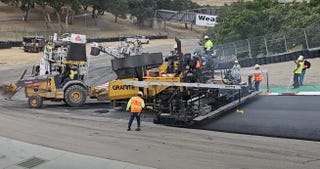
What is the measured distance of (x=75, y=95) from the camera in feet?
69.5

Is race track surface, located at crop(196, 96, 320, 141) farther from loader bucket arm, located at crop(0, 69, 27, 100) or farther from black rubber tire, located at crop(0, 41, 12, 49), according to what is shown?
black rubber tire, located at crop(0, 41, 12, 49)

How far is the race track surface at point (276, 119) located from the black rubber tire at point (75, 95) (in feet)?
22.3

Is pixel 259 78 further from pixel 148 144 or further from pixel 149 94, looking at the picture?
pixel 148 144

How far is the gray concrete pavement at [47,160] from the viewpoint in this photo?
12055 millimetres

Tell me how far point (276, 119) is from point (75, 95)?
9.14 metres

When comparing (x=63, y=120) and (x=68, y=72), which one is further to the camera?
(x=68, y=72)

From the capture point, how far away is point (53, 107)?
21766mm

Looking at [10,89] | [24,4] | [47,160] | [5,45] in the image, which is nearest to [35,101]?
[10,89]

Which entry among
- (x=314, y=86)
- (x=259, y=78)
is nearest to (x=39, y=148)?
(x=259, y=78)

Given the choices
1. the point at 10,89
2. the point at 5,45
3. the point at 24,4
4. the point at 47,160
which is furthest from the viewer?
the point at 24,4

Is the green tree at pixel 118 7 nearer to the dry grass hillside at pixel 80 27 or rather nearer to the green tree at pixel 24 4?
the dry grass hillside at pixel 80 27

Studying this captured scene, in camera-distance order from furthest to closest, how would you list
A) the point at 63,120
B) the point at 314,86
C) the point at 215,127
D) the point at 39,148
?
1. the point at 314,86
2. the point at 63,120
3. the point at 215,127
4. the point at 39,148

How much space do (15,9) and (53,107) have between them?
6290 centimetres

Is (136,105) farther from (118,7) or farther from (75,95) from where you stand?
(118,7)
